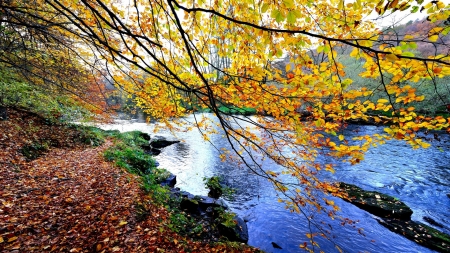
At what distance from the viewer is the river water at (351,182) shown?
6094mm

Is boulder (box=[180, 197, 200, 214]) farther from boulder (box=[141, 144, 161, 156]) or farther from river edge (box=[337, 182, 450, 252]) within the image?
boulder (box=[141, 144, 161, 156])

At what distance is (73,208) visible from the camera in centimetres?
457

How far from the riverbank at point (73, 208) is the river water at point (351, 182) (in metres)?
2.10

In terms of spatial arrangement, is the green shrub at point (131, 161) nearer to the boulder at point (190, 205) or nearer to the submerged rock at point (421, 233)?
the boulder at point (190, 205)

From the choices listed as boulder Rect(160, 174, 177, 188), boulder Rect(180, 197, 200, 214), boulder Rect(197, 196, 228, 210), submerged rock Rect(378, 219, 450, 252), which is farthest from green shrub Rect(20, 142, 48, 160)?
submerged rock Rect(378, 219, 450, 252)

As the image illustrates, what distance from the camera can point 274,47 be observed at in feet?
7.54

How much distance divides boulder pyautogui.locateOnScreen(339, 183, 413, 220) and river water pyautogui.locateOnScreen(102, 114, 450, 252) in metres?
0.31

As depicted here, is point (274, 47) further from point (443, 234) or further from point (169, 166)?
point (169, 166)

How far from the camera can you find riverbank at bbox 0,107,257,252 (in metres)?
3.66

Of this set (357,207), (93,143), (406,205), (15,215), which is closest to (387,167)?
(406,205)

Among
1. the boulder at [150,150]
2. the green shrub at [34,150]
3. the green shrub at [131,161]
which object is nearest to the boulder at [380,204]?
the green shrub at [131,161]

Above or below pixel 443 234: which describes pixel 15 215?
below

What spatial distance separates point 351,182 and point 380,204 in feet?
7.03

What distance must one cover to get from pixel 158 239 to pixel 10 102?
31.0 feet
